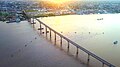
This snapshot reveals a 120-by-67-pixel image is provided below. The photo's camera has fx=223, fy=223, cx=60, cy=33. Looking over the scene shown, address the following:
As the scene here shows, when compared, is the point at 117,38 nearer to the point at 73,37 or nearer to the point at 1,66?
the point at 73,37

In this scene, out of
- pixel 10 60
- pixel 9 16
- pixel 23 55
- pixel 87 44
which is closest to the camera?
pixel 10 60

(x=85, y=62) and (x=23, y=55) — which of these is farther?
(x=23, y=55)

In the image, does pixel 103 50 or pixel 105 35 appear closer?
pixel 103 50

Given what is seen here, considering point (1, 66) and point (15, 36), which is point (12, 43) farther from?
point (1, 66)

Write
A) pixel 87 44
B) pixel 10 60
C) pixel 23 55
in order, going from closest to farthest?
pixel 10 60 < pixel 23 55 < pixel 87 44

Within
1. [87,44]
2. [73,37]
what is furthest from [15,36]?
[87,44]

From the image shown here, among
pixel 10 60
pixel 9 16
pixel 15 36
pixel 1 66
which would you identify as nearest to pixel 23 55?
pixel 10 60

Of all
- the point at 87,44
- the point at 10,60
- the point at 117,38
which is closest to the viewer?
the point at 10,60

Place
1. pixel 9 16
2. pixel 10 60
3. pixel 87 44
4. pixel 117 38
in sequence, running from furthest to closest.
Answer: pixel 9 16 < pixel 117 38 < pixel 87 44 < pixel 10 60
